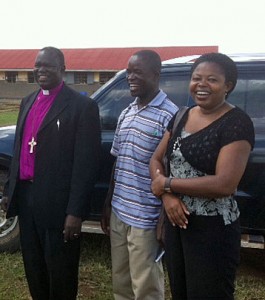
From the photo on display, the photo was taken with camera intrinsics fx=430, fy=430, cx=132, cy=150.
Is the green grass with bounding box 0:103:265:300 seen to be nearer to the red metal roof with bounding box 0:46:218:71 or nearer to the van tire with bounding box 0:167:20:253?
the van tire with bounding box 0:167:20:253

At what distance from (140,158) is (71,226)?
0.57 m

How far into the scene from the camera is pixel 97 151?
256 cm

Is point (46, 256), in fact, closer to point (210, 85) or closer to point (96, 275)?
point (96, 275)

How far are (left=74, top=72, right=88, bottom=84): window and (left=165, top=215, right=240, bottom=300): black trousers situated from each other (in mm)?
28395

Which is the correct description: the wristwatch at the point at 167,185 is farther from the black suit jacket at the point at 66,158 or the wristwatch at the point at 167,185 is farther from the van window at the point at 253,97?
the van window at the point at 253,97

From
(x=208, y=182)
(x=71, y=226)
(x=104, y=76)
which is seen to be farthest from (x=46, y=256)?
(x=104, y=76)

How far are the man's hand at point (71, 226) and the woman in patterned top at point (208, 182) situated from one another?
667 millimetres

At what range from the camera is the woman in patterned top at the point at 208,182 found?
1.88 meters

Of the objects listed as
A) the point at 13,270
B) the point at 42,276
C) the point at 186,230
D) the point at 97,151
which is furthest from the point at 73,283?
the point at 13,270

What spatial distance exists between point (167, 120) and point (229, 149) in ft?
2.17

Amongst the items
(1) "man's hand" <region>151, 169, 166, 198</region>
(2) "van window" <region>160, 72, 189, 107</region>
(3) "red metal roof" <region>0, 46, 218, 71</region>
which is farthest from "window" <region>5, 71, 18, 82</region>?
(1) "man's hand" <region>151, 169, 166, 198</region>

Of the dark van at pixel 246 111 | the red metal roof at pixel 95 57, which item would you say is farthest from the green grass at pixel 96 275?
the red metal roof at pixel 95 57

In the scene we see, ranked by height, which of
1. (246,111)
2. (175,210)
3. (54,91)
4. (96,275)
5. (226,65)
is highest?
(226,65)

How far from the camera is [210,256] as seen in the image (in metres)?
1.93
